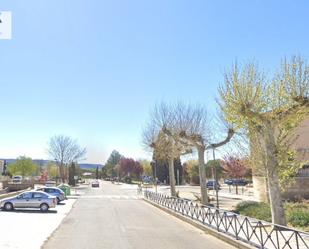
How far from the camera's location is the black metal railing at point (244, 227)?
11.7m

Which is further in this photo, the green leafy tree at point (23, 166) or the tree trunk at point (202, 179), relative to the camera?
the green leafy tree at point (23, 166)

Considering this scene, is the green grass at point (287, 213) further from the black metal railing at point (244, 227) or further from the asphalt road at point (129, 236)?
the asphalt road at point (129, 236)

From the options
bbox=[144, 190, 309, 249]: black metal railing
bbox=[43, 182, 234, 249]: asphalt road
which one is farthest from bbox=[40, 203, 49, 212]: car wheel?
bbox=[144, 190, 309, 249]: black metal railing

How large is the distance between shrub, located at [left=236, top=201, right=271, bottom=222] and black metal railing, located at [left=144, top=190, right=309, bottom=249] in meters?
1.43

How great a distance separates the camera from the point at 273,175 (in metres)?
17.0

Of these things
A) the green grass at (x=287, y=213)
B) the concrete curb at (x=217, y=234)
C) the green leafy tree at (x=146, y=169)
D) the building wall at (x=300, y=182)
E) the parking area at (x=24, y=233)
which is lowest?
the concrete curb at (x=217, y=234)

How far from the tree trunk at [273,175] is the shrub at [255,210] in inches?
95.0

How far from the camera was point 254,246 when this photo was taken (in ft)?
43.5

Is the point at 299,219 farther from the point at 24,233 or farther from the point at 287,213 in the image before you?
the point at 24,233

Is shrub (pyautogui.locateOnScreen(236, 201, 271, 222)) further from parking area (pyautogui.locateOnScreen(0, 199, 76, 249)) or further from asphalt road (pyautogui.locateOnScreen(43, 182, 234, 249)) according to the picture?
parking area (pyautogui.locateOnScreen(0, 199, 76, 249))

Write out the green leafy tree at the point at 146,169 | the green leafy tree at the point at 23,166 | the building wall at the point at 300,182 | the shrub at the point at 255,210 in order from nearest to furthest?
1. the shrub at the point at 255,210
2. the building wall at the point at 300,182
3. the green leafy tree at the point at 23,166
4. the green leafy tree at the point at 146,169

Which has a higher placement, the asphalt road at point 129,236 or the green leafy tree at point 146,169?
the green leafy tree at point 146,169

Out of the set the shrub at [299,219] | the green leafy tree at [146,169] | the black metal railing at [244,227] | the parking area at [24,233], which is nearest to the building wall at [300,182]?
the black metal railing at [244,227]

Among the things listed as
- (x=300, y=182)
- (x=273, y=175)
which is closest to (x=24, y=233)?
(x=273, y=175)
